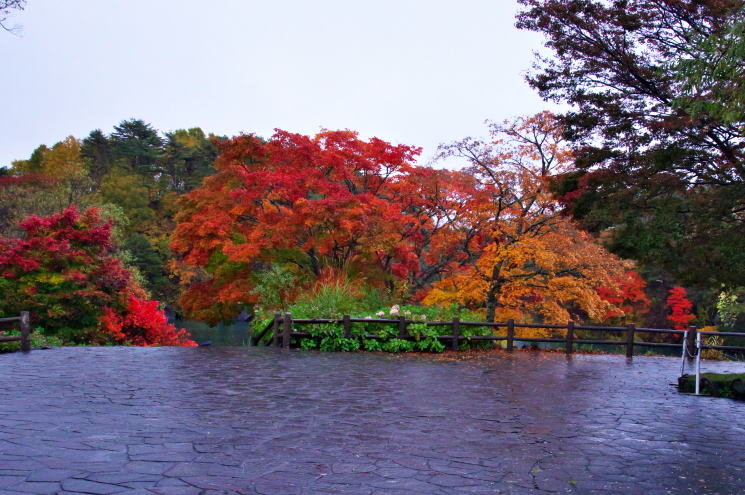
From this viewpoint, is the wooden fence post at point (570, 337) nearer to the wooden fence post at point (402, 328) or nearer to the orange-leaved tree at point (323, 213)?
the wooden fence post at point (402, 328)

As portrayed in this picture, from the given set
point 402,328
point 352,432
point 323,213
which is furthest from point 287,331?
point 352,432

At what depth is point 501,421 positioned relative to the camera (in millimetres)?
7020

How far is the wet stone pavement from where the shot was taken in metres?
4.71

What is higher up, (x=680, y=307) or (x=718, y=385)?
(x=680, y=307)

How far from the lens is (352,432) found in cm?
632

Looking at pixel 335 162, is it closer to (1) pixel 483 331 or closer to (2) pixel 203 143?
(1) pixel 483 331

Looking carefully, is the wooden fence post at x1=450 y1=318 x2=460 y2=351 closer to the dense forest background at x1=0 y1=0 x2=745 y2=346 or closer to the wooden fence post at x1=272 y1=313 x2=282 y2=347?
the dense forest background at x1=0 y1=0 x2=745 y2=346

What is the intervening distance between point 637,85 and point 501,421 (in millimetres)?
7433

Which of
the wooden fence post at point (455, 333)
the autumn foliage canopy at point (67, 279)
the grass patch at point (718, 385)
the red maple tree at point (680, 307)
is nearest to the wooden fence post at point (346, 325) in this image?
the wooden fence post at point (455, 333)

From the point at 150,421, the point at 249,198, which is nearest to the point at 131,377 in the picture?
the point at 150,421

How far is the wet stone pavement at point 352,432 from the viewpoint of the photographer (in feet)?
15.5

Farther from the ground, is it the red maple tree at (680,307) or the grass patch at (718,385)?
the red maple tree at (680,307)

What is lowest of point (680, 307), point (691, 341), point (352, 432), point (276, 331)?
point (352, 432)

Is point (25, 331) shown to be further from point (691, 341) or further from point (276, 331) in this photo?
point (691, 341)
